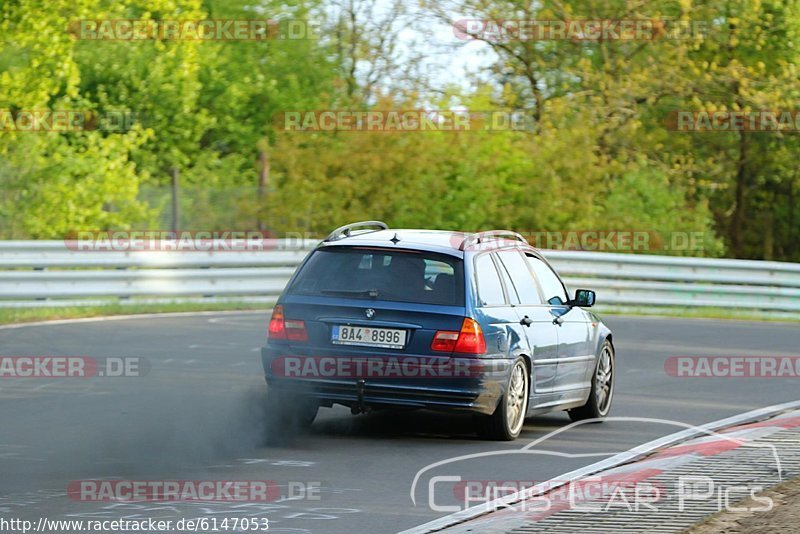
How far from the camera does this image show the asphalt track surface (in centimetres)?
794

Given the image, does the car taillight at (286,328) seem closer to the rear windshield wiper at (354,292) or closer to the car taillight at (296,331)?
the car taillight at (296,331)

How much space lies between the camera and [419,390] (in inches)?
409

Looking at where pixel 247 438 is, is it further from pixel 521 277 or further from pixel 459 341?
pixel 521 277

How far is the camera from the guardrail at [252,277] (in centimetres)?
2109

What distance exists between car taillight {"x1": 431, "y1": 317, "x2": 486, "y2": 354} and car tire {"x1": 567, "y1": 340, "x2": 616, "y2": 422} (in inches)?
91.7

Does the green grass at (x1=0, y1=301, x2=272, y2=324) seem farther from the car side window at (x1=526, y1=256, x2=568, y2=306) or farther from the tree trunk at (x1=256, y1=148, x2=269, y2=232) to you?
the car side window at (x1=526, y1=256, x2=568, y2=306)

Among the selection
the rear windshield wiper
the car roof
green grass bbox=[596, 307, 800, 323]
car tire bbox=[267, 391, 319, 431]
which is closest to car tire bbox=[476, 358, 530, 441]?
the car roof

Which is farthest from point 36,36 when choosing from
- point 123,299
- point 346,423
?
point 346,423

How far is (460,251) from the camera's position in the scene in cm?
1078

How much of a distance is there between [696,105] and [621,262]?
10.5 m

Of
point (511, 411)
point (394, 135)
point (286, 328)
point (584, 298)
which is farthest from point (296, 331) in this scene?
point (394, 135)

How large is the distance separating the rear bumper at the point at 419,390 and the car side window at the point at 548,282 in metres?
1.58

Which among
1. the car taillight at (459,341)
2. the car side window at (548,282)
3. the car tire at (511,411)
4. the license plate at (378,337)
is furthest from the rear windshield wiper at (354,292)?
the car side window at (548,282)

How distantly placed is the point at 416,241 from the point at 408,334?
2.85 ft
